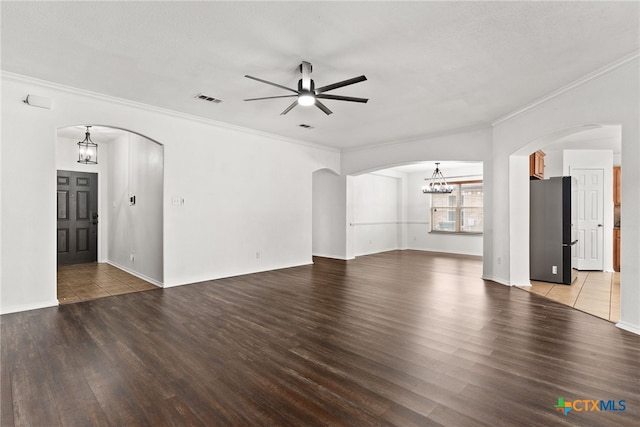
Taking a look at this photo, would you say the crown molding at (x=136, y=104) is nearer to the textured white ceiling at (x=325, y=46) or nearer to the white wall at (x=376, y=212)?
the textured white ceiling at (x=325, y=46)

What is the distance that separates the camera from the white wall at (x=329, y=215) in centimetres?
841

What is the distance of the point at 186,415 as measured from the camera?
6.35 ft

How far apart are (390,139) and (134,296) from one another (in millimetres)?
5842

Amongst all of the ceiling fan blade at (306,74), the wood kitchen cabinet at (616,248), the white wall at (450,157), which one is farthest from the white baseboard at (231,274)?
the wood kitchen cabinet at (616,248)

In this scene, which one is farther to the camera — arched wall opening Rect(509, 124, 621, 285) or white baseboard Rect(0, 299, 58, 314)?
arched wall opening Rect(509, 124, 621, 285)

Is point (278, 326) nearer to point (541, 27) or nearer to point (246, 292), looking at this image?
point (246, 292)

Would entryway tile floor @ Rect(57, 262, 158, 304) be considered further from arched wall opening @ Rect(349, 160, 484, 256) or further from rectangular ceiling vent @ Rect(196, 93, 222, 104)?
arched wall opening @ Rect(349, 160, 484, 256)

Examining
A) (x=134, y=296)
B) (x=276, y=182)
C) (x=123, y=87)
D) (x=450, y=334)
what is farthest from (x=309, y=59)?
(x=134, y=296)

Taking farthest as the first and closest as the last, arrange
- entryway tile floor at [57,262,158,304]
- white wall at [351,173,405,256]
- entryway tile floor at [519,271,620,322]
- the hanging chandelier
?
white wall at [351,173,405,256] < the hanging chandelier < entryway tile floor at [57,262,158,304] < entryway tile floor at [519,271,620,322]

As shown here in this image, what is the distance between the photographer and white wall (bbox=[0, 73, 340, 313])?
3.95 meters

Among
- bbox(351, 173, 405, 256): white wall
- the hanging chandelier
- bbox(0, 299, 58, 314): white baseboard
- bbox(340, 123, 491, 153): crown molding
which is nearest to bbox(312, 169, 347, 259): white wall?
bbox(351, 173, 405, 256): white wall

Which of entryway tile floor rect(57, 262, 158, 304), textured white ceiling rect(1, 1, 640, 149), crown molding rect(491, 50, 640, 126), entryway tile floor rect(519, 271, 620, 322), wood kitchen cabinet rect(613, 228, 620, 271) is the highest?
textured white ceiling rect(1, 1, 640, 149)

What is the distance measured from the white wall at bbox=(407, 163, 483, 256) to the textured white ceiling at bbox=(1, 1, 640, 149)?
572cm

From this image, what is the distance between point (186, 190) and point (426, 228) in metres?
8.26
